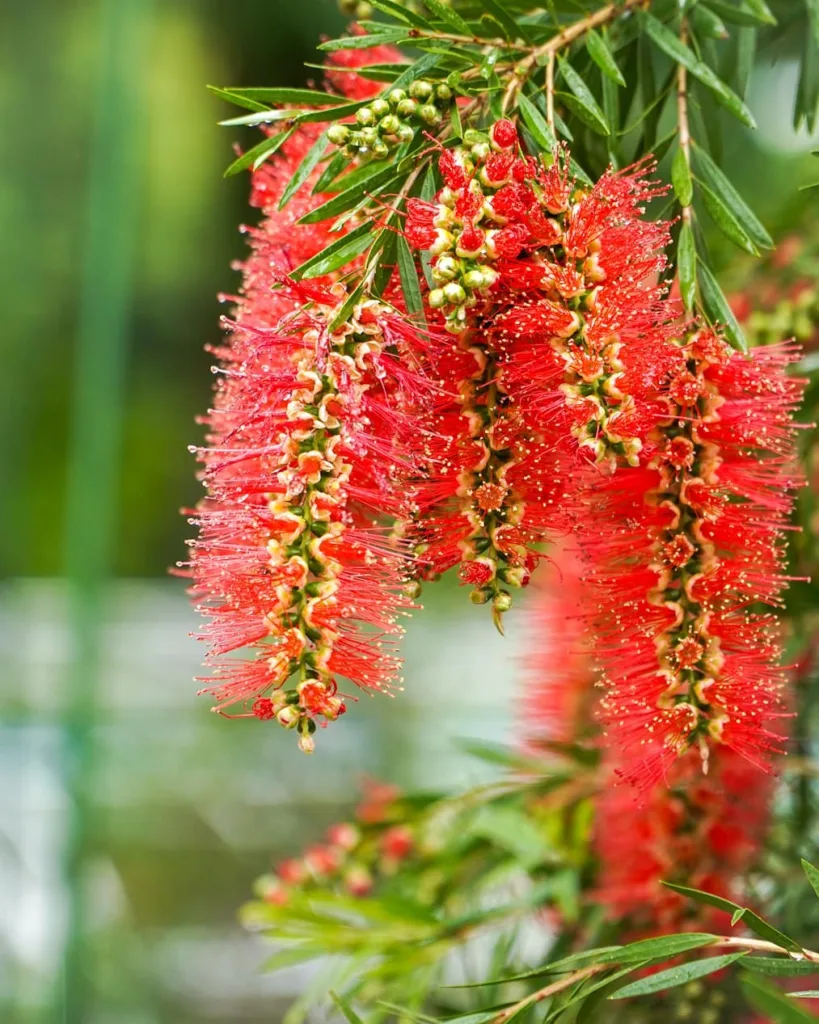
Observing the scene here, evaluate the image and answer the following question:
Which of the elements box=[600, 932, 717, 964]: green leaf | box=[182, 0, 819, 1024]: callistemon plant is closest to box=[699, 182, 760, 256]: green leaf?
box=[182, 0, 819, 1024]: callistemon plant

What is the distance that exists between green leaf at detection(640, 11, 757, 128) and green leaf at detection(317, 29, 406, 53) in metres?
0.09

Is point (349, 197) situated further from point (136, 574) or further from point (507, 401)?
point (136, 574)

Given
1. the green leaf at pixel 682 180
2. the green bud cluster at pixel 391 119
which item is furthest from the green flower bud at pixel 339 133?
the green leaf at pixel 682 180

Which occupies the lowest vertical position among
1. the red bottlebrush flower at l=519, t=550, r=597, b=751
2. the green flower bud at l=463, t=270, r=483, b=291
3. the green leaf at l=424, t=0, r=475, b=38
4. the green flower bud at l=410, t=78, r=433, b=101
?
the red bottlebrush flower at l=519, t=550, r=597, b=751

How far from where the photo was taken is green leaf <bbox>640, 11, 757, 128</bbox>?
404mm

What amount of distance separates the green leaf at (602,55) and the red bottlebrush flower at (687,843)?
0.30 m

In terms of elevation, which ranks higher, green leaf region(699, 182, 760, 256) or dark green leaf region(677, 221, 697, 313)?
green leaf region(699, 182, 760, 256)

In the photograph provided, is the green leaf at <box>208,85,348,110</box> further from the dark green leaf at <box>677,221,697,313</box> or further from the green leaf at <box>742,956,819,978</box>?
the green leaf at <box>742,956,819,978</box>

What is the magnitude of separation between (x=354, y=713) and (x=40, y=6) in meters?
1.52

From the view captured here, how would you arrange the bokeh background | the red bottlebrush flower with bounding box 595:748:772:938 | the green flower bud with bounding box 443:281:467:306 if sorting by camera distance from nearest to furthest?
the green flower bud with bounding box 443:281:467:306
the red bottlebrush flower with bounding box 595:748:772:938
the bokeh background

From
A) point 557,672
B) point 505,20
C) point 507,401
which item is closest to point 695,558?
point 507,401

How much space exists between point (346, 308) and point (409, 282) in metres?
0.03

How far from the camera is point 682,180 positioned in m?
0.40

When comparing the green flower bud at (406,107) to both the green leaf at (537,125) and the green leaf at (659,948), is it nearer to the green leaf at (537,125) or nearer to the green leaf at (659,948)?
the green leaf at (537,125)
